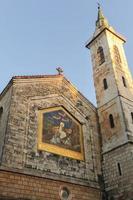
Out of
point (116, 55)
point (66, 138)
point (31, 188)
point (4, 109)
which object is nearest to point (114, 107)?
point (66, 138)

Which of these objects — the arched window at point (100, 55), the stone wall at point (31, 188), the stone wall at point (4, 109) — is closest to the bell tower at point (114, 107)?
the arched window at point (100, 55)

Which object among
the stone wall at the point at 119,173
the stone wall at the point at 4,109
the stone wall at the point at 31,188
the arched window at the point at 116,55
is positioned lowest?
the stone wall at the point at 31,188

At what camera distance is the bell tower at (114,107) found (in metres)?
15.2

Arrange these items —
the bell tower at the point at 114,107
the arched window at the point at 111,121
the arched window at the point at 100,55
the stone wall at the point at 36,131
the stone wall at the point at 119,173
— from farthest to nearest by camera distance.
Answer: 1. the arched window at the point at 100,55
2. the arched window at the point at 111,121
3. the bell tower at the point at 114,107
4. the stone wall at the point at 119,173
5. the stone wall at the point at 36,131

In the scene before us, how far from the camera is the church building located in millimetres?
13398

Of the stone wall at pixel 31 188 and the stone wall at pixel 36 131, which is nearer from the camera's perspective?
the stone wall at pixel 31 188

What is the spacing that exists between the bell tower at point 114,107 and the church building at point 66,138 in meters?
0.05

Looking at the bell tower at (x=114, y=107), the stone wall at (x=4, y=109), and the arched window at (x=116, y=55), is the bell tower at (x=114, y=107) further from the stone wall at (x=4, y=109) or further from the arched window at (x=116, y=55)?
the stone wall at (x=4, y=109)

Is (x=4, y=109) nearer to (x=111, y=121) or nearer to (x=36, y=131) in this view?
(x=36, y=131)

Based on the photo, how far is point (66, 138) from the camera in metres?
16.4

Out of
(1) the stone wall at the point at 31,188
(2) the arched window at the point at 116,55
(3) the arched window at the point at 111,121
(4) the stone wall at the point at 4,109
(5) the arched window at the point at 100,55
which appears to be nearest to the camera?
(1) the stone wall at the point at 31,188

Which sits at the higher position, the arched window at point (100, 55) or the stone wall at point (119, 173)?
the arched window at point (100, 55)

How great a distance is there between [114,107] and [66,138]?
3820 mm

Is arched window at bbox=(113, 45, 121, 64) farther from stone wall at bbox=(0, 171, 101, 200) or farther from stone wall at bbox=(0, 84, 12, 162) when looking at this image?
stone wall at bbox=(0, 171, 101, 200)
